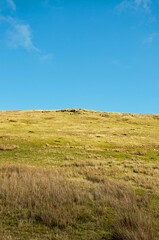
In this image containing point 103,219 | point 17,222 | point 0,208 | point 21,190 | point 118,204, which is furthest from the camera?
point 21,190

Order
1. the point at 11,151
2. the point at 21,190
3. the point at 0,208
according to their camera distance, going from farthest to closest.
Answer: the point at 11,151 < the point at 21,190 < the point at 0,208

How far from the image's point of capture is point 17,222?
6.27 m

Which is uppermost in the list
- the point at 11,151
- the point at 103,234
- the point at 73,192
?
the point at 11,151

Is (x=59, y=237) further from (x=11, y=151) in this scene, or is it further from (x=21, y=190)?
(x=11, y=151)

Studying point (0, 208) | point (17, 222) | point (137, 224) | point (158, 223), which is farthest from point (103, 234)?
point (0, 208)

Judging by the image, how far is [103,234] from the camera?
5.66 m

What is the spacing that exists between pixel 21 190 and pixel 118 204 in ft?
14.6

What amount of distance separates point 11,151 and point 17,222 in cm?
2492

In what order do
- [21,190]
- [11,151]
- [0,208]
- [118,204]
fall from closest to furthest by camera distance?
[0,208] < [118,204] < [21,190] < [11,151]

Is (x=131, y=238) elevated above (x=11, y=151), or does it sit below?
below

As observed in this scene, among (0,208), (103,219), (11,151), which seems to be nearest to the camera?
(103,219)

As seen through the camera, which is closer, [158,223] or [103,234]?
[103,234]

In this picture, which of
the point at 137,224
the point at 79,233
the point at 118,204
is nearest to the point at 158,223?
the point at 137,224

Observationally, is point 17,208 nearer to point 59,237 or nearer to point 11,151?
point 59,237
